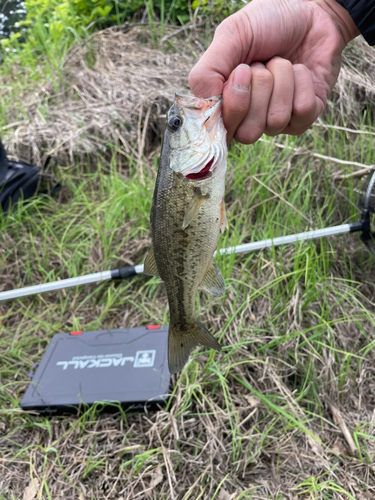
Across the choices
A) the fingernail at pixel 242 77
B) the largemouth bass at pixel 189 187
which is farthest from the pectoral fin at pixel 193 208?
the fingernail at pixel 242 77

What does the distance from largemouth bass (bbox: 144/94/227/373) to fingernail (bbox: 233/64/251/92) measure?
0.09 m

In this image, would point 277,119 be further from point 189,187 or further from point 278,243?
point 278,243

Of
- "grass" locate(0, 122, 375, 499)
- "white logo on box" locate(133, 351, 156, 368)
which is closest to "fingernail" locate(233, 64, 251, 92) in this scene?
"grass" locate(0, 122, 375, 499)

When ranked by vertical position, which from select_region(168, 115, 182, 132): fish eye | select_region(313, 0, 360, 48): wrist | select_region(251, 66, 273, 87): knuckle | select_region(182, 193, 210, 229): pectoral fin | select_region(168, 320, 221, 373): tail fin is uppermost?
select_region(313, 0, 360, 48): wrist

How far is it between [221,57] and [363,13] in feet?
2.52

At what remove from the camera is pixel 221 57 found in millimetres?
1623

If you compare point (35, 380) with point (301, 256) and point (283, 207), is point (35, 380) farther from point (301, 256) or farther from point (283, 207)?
point (283, 207)

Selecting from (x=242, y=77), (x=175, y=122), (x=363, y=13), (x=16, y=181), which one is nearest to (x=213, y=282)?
(x=175, y=122)

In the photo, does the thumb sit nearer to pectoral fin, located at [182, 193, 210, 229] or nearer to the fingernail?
the fingernail

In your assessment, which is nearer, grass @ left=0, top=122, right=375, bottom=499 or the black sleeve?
the black sleeve

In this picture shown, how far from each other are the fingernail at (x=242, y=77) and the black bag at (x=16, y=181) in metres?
2.60

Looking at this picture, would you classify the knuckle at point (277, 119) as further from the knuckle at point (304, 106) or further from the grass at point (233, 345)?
the grass at point (233, 345)

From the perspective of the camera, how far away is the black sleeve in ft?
6.06

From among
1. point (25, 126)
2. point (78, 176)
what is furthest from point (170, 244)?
point (25, 126)
